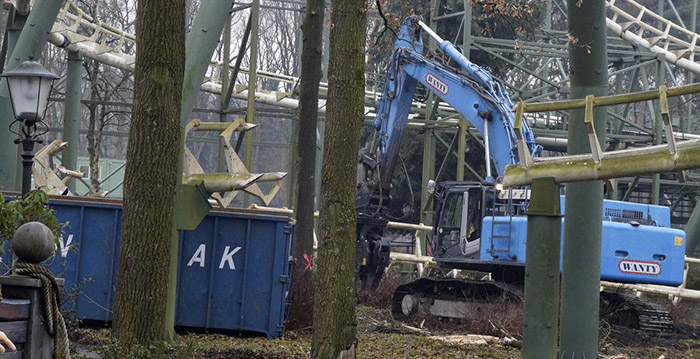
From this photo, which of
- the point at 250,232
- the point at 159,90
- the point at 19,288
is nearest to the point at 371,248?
the point at 250,232

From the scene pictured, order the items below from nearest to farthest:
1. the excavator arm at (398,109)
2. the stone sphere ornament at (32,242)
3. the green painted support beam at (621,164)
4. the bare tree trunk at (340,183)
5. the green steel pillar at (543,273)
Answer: the stone sphere ornament at (32,242)
the green painted support beam at (621,164)
the green steel pillar at (543,273)
the bare tree trunk at (340,183)
the excavator arm at (398,109)

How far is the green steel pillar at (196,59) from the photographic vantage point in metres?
13.2

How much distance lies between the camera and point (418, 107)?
3328cm

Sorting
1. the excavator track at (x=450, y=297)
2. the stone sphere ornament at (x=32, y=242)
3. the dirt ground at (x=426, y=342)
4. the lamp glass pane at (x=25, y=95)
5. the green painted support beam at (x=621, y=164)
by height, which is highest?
the lamp glass pane at (x=25, y=95)

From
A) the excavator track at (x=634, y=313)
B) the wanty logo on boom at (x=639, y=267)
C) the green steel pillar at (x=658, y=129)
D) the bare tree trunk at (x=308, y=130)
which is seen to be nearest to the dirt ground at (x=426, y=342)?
the excavator track at (x=634, y=313)

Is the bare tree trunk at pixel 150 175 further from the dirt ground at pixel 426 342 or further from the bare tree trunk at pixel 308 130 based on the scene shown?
the bare tree trunk at pixel 308 130

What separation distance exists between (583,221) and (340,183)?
104 inches

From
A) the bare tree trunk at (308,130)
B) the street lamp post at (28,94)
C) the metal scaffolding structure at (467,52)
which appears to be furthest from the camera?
the metal scaffolding structure at (467,52)

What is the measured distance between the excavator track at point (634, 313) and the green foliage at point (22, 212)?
10.4 metres

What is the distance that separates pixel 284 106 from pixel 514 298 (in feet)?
57.2

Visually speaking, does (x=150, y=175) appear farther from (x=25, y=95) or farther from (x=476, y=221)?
(x=476, y=221)

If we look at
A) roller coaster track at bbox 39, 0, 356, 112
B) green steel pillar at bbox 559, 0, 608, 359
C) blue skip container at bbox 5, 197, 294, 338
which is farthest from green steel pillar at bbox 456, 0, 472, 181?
green steel pillar at bbox 559, 0, 608, 359

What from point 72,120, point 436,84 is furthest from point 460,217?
point 72,120

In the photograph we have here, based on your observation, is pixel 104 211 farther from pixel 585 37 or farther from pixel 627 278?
pixel 627 278
